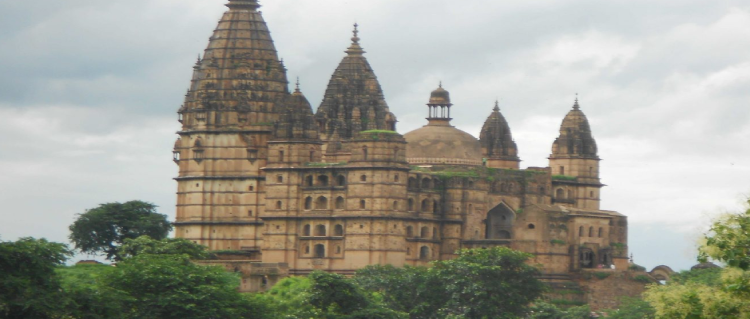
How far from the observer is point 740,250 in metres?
48.7

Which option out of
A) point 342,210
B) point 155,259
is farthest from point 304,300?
point 342,210

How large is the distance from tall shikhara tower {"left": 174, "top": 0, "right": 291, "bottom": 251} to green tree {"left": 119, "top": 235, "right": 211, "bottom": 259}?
8.40 m

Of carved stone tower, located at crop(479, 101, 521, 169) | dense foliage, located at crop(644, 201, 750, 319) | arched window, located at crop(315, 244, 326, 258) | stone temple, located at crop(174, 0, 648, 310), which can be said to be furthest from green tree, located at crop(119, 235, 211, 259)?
dense foliage, located at crop(644, 201, 750, 319)

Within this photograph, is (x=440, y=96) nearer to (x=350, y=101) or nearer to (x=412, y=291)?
(x=350, y=101)

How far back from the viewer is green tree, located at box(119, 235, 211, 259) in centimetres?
9662

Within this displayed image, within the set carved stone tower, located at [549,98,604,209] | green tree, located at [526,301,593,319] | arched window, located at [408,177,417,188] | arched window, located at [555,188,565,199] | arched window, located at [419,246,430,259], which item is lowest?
green tree, located at [526,301,593,319]

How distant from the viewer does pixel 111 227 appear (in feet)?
356

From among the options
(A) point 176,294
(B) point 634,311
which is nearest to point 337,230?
(B) point 634,311

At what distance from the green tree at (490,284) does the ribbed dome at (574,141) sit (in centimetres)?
1879

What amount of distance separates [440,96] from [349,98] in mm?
5173

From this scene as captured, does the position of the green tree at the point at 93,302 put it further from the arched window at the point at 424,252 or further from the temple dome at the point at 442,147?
the temple dome at the point at 442,147

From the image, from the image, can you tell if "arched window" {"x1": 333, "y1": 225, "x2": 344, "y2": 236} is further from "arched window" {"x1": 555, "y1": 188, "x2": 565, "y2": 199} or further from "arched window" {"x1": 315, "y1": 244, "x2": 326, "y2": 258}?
"arched window" {"x1": 555, "y1": 188, "x2": 565, "y2": 199}

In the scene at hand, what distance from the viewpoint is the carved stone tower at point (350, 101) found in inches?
4385

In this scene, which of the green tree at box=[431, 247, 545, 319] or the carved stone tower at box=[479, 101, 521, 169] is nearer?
the green tree at box=[431, 247, 545, 319]
